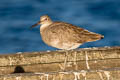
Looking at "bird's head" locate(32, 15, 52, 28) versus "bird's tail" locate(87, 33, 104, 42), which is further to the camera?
"bird's head" locate(32, 15, 52, 28)

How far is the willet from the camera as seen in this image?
11.2 m

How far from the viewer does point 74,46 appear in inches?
451

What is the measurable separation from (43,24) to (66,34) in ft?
5.47

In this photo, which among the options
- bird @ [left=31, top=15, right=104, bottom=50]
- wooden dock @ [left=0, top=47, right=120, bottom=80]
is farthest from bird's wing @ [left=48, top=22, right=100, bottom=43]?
wooden dock @ [left=0, top=47, right=120, bottom=80]

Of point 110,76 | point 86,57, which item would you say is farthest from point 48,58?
point 110,76

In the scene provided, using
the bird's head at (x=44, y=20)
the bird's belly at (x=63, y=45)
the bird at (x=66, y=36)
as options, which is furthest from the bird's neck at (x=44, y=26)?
the bird's belly at (x=63, y=45)

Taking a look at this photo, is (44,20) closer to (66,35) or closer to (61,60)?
(66,35)

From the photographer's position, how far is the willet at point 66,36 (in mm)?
11180

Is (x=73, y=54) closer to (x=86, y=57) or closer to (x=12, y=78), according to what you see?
(x=86, y=57)

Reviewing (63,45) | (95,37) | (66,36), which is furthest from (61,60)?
(95,37)

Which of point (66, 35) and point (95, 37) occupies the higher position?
point (66, 35)

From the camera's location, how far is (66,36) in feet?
36.9

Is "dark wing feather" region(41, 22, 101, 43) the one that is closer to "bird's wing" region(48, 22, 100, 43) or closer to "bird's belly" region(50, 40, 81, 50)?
"bird's wing" region(48, 22, 100, 43)

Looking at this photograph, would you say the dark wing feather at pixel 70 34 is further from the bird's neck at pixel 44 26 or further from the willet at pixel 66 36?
the bird's neck at pixel 44 26
